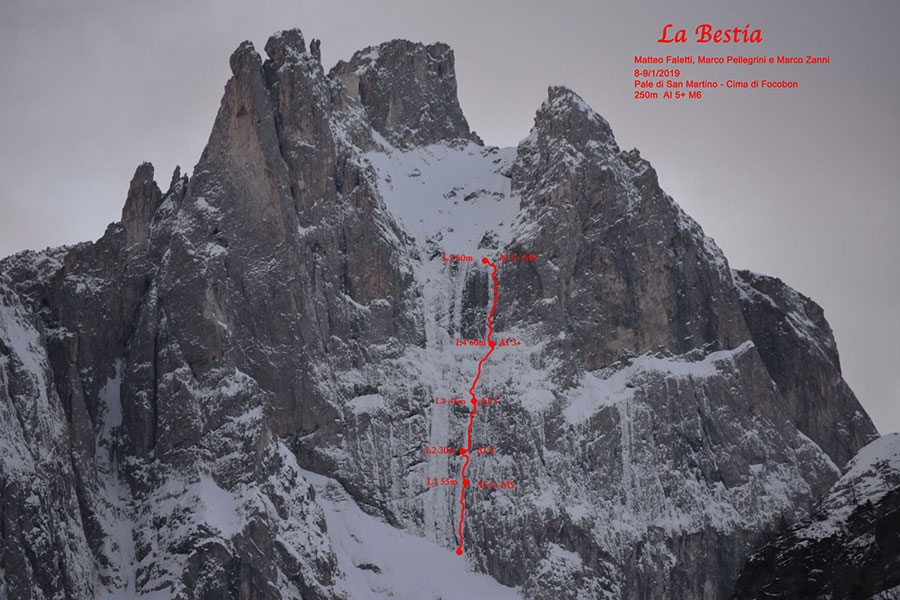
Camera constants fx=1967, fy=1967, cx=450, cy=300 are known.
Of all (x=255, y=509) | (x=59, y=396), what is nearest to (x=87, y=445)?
(x=59, y=396)

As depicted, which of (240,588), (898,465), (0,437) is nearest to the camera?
(898,465)

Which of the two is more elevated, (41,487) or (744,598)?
(41,487)

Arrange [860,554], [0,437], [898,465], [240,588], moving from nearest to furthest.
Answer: [860,554], [898,465], [0,437], [240,588]

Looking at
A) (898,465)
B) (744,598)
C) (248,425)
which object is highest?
(248,425)

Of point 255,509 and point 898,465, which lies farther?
point 255,509

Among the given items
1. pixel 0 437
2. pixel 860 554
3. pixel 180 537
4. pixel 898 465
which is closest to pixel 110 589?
pixel 180 537

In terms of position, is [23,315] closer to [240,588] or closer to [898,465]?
[240,588]
